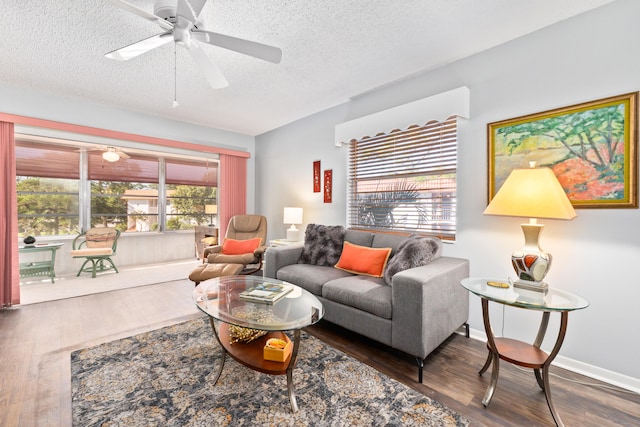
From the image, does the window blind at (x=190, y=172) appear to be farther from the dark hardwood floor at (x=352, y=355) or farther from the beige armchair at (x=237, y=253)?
the dark hardwood floor at (x=352, y=355)

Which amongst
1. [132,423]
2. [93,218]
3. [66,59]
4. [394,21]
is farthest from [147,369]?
[93,218]

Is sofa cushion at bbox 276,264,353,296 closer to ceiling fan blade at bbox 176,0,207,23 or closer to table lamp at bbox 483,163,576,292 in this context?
table lamp at bbox 483,163,576,292

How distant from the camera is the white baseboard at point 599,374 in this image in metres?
1.80

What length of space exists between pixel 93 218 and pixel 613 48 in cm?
677

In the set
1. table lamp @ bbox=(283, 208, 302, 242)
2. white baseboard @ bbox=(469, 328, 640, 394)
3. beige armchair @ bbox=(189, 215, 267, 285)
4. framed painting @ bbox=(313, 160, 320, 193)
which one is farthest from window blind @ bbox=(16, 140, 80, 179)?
white baseboard @ bbox=(469, 328, 640, 394)

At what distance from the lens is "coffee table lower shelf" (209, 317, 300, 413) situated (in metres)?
Answer: 1.54

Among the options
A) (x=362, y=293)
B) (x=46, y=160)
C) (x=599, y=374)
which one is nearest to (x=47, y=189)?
(x=46, y=160)

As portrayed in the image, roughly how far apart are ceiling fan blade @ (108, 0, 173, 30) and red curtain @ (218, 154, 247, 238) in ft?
10.8

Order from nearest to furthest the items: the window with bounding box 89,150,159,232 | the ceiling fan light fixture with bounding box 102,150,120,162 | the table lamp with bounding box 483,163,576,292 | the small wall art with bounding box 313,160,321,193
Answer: the table lamp with bounding box 483,163,576,292 → the small wall art with bounding box 313,160,321,193 → the ceiling fan light fixture with bounding box 102,150,120,162 → the window with bounding box 89,150,159,232

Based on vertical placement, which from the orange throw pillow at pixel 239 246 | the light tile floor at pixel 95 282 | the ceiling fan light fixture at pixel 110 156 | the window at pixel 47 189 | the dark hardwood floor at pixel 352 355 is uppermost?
the ceiling fan light fixture at pixel 110 156

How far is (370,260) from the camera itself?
271cm

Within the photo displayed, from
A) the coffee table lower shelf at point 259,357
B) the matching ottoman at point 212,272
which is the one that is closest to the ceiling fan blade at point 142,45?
the coffee table lower shelf at point 259,357

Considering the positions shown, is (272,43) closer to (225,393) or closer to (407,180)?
(407,180)

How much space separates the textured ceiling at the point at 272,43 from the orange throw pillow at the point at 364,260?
179 cm
